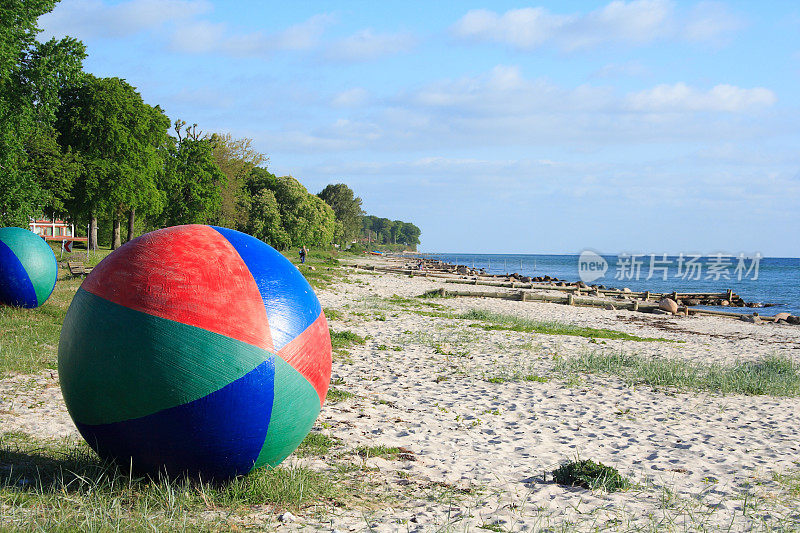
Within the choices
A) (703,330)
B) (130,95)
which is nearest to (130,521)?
(703,330)

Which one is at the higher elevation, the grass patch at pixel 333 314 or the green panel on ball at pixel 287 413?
the green panel on ball at pixel 287 413

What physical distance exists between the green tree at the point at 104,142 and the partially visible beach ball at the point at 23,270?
20740mm

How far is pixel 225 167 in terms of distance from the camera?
59.4 metres

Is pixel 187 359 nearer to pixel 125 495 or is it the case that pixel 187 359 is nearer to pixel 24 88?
pixel 125 495

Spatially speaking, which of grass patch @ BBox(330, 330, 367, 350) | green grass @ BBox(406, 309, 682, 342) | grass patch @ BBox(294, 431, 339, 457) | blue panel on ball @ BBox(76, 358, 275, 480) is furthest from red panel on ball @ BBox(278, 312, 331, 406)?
green grass @ BBox(406, 309, 682, 342)

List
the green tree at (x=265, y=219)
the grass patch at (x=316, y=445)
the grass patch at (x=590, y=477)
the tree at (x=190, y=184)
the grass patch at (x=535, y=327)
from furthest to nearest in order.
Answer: the green tree at (x=265, y=219) < the tree at (x=190, y=184) < the grass patch at (x=535, y=327) < the grass patch at (x=316, y=445) < the grass patch at (x=590, y=477)

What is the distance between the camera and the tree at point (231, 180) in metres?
54.8

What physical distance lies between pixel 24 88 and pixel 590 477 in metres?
26.4

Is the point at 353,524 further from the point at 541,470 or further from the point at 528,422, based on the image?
the point at 528,422

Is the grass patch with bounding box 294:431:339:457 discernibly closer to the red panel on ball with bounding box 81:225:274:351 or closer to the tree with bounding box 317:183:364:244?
the red panel on ball with bounding box 81:225:274:351

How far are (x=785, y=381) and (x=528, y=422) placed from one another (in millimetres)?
7244

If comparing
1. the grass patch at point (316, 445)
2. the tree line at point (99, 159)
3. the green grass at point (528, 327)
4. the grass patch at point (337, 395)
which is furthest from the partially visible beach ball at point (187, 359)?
the tree line at point (99, 159)

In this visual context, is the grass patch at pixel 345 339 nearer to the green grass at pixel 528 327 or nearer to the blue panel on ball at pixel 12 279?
the green grass at pixel 528 327

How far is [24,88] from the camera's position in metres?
23.3
